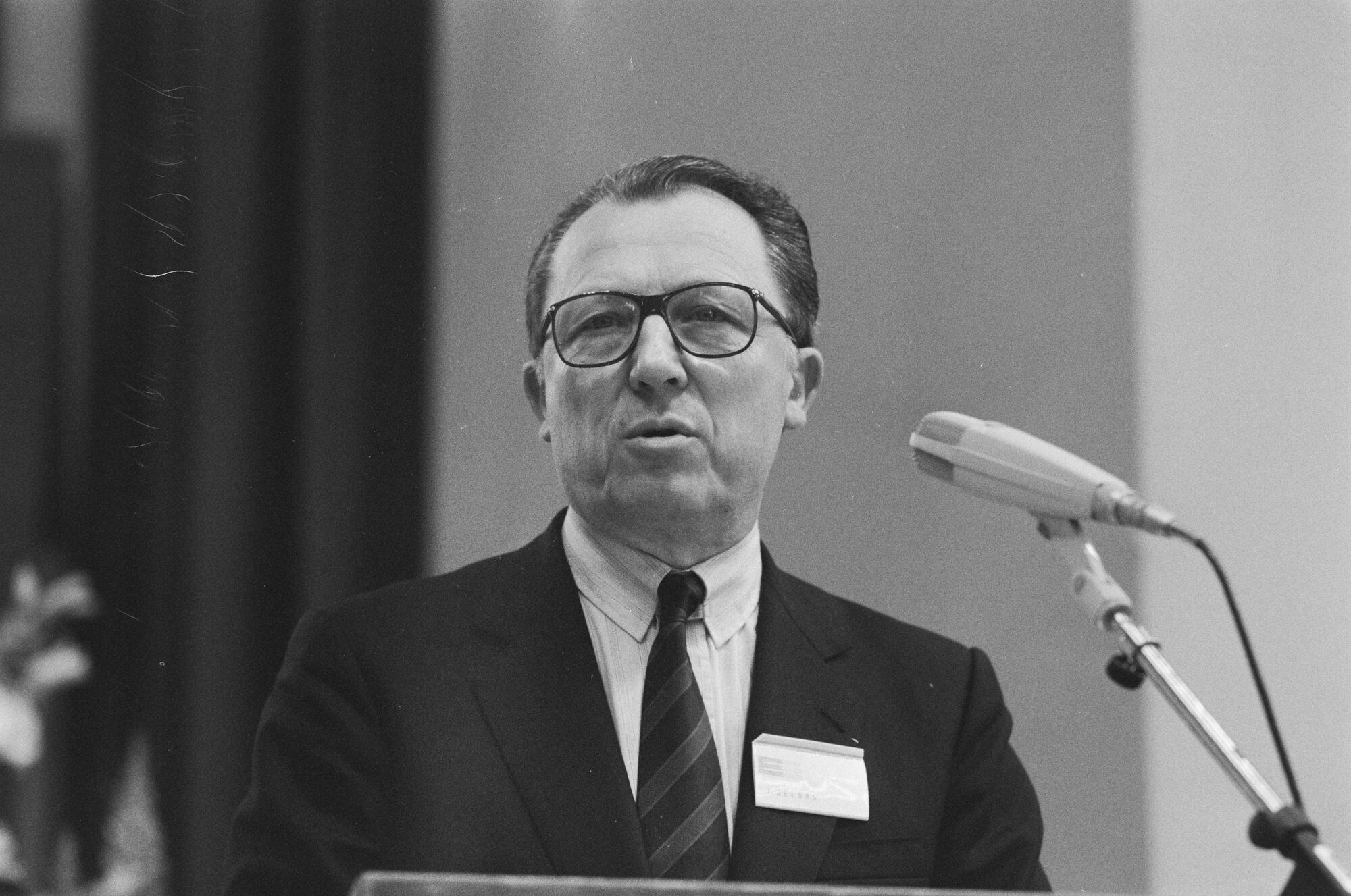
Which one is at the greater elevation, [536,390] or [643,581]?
[536,390]

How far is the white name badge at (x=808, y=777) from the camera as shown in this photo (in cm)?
191

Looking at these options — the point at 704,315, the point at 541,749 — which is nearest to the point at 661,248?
the point at 704,315

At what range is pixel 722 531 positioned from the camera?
206 cm

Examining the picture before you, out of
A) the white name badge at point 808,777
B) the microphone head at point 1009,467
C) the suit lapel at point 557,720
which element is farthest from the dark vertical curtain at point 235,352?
the microphone head at point 1009,467

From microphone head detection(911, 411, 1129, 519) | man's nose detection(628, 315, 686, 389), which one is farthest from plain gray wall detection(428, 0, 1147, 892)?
microphone head detection(911, 411, 1129, 519)

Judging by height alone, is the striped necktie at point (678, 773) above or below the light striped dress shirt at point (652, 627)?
below

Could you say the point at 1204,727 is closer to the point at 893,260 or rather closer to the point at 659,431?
the point at 659,431

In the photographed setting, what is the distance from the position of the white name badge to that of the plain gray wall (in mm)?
313

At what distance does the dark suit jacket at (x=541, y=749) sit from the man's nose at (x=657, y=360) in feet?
0.92

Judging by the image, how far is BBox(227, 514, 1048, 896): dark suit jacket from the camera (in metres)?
1.89

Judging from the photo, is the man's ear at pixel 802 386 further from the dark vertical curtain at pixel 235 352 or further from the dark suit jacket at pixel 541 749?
the dark vertical curtain at pixel 235 352

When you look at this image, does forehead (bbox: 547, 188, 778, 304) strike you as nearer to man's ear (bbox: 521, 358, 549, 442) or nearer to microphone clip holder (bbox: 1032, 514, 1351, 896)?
man's ear (bbox: 521, 358, 549, 442)

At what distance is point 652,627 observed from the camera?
79.2 inches

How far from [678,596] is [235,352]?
78 cm
